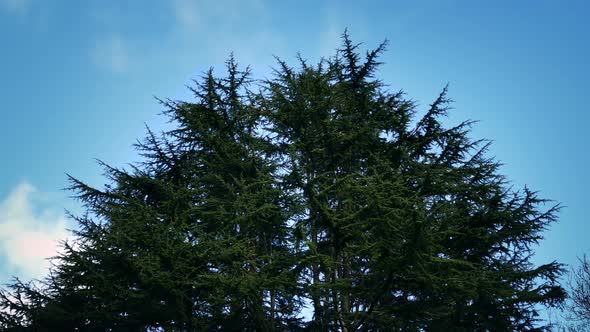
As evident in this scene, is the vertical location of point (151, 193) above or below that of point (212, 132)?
below

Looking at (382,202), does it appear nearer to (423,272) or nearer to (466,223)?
(423,272)

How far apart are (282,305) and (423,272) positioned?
491 cm

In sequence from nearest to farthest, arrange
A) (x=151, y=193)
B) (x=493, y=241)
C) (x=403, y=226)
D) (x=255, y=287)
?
1. (x=403, y=226)
2. (x=255, y=287)
3. (x=493, y=241)
4. (x=151, y=193)

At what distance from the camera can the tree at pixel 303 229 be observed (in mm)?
10789

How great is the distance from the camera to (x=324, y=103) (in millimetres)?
13820

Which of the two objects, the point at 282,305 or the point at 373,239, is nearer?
the point at 373,239

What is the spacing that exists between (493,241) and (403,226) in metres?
4.97

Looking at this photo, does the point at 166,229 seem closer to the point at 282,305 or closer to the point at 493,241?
the point at 282,305

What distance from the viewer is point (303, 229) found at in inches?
472

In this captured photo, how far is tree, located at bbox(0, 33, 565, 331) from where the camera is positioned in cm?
1079

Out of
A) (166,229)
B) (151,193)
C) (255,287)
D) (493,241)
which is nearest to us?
(255,287)

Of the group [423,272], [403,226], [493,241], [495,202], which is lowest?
[423,272]

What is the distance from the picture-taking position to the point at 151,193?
1500 centimetres

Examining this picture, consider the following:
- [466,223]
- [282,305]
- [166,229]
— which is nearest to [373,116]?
[466,223]
